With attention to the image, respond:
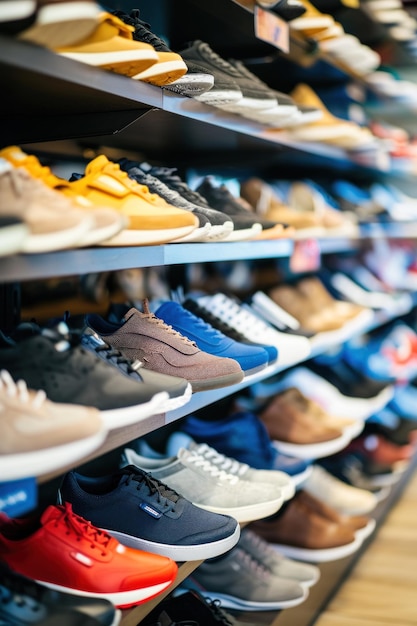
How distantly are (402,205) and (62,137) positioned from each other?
8.63 ft

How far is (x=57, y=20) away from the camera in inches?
41.3

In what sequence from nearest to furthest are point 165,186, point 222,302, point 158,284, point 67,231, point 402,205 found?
point 67,231 → point 165,186 → point 222,302 → point 158,284 → point 402,205

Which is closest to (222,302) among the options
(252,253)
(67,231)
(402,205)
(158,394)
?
(252,253)

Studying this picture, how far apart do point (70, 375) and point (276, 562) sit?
1313mm

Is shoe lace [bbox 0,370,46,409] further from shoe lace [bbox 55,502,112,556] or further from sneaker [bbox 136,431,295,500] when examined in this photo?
sneaker [bbox 136,431,295,500]

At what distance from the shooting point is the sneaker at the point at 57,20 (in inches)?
41.1

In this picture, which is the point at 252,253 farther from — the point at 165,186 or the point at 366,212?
the point at 366,212

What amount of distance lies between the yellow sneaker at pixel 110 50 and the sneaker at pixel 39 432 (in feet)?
1.61

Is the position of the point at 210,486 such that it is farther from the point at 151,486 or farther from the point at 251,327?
the point at 251,327

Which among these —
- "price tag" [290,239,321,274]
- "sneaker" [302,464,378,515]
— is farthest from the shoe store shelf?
"sneaker" [302,464,378,515]

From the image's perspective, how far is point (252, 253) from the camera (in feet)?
6.46

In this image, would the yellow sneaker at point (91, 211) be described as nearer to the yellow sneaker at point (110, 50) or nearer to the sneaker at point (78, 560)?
the yellow sneaker at point (110, 50)

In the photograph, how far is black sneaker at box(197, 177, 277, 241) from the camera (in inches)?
75.7

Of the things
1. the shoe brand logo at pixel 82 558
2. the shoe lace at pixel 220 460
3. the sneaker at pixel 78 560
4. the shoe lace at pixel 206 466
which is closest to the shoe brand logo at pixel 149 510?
the sneaker at pixel 78 560
